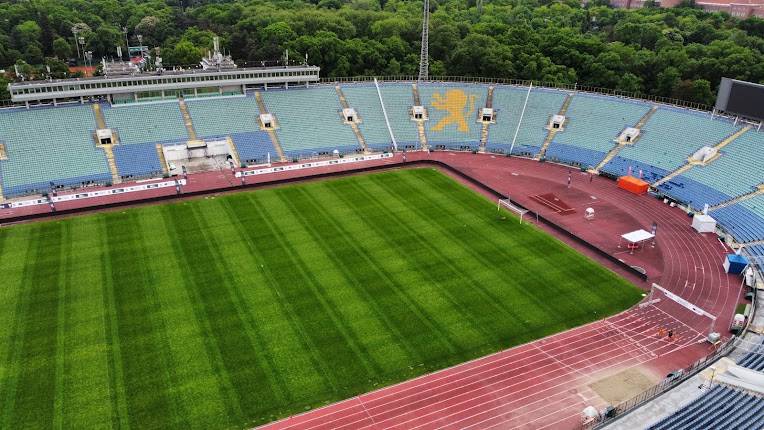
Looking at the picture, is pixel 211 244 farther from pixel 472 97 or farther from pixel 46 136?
pixel 472 97

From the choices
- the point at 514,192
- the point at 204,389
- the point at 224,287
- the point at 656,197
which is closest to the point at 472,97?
the point at 514,192

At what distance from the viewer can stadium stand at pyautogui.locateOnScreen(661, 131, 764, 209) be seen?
46844mm

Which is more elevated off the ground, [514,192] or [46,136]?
[46,136]

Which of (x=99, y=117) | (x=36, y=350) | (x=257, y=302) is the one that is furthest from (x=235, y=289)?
(x=99, y=117)

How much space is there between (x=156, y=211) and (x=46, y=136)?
18.1 meters

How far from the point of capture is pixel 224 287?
1353 inches

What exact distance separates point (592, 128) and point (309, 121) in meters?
31.4

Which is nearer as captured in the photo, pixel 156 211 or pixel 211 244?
pixel 211 244

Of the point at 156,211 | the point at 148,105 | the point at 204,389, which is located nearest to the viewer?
the point at 204,389

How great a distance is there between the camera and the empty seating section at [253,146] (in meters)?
57.2

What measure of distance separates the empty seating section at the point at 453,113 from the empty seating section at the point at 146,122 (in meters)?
27.8

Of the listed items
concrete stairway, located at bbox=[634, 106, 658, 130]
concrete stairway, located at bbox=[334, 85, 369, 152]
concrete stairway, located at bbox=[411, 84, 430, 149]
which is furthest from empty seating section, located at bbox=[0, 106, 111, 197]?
concrete stairway, located at bbox=[634, 106, 658, 130]

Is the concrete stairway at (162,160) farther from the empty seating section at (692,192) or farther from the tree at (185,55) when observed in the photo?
the empty seating section at (692,192)

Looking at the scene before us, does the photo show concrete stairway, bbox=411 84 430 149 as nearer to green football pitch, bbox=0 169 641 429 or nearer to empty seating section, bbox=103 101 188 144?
green football pitch, bbox=0 169 641 429
